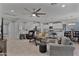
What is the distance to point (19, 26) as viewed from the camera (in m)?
2.32

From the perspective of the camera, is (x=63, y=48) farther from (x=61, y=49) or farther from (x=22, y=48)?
(x=22, y=48)

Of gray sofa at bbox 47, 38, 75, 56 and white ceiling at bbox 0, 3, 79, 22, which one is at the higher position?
white ceiling at bbox 0, 3, 79, 22

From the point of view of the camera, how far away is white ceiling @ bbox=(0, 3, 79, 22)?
91.2 inches

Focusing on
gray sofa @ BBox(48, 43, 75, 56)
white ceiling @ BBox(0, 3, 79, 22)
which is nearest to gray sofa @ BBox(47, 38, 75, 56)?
gray sofa @ BBox(48, 43, 75, 56)

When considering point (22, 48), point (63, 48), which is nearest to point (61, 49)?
point (63, 48)

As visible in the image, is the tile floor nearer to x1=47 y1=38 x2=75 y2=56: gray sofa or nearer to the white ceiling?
x1=47 y1=38 x2=75 y2=56: gray sofa

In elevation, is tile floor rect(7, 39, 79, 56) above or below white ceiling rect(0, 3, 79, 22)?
below

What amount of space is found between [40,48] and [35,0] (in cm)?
97

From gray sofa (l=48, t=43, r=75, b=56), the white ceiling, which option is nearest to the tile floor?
gray sofa (l=48, t=43, r=75, b=56)

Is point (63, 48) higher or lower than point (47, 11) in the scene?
lower

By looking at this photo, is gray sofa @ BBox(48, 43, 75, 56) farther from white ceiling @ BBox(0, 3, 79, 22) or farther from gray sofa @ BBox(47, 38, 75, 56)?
white ceiling @ BBox(0, 3, 79, 22)

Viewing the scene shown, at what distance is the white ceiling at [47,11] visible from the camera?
91.2 inches

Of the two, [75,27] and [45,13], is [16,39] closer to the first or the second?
[45,13]

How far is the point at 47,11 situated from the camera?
7.66 feet
